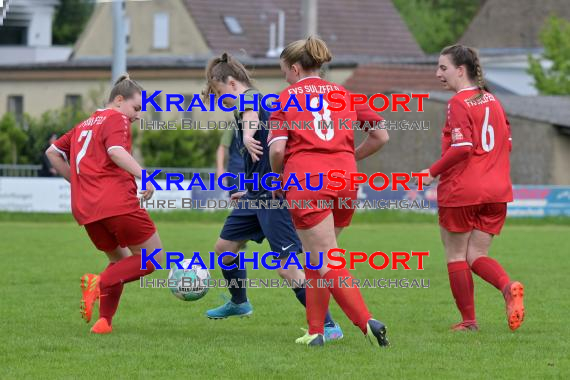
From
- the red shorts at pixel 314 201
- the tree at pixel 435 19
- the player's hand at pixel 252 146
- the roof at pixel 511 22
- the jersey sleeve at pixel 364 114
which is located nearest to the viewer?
the red shorts at pixel 314 201

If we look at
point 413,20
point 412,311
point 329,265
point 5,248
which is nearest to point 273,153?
point 329,265

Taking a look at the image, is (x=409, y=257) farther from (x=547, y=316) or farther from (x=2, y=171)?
(x=2, y=171)

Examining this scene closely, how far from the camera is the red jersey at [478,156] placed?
8773 millimetres

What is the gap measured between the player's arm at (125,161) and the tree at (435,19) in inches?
2701

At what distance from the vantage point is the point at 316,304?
8.14 metres

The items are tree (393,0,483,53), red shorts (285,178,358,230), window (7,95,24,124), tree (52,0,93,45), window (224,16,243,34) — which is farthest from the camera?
tree (393,0,483,53)

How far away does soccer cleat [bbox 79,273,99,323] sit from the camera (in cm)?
880

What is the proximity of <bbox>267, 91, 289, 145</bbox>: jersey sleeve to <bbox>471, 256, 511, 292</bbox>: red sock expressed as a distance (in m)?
2.00

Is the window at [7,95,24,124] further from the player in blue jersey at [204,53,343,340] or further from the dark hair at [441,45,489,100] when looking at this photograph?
the dark hair at [441,45,489,100]

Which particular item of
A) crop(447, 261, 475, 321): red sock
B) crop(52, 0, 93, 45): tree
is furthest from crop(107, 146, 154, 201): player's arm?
crop(52, 0, 93, 45): tree

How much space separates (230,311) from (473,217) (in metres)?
2.13

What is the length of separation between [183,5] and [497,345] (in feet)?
137

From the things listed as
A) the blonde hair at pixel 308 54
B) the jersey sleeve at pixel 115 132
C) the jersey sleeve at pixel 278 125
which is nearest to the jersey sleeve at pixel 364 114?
the blonde hair at pixel 308 54

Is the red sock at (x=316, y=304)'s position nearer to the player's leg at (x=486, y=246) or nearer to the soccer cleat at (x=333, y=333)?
the soccer cleat at (x=333, y=333)
